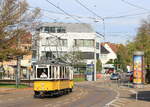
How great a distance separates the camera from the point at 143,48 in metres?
61.9

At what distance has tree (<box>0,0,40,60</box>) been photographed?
44.0 metres

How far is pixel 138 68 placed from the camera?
161ft

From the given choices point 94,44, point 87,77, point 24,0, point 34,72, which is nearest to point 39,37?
point 24,0

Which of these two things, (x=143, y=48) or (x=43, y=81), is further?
(x=143, y=48)

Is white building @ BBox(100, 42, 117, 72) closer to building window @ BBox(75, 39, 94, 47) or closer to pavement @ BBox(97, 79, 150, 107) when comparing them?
building window @ BBox(75, 39, 94, 47)

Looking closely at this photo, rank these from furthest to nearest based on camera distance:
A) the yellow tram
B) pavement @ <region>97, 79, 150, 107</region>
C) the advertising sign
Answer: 1. the advertising sign
2. the yellow tram
3. pavement @ <region>97, 79, 150, 107</region>

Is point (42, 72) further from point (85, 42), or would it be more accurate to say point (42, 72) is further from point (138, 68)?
point (85, 42)

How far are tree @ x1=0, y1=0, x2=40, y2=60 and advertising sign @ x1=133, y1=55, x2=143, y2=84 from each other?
12.5 meters

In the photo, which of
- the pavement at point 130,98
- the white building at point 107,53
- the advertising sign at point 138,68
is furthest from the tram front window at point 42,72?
the white building at point 107,53

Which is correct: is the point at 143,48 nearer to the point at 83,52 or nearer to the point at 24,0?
the point at 24,0

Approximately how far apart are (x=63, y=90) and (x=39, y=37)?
15929mm

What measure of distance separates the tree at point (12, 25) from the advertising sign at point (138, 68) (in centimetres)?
1250

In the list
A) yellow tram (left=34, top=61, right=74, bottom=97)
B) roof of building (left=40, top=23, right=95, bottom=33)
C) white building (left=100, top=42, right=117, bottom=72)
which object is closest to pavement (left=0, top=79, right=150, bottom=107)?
yellow tram (left=34, top=61, right=74, bottom=97)

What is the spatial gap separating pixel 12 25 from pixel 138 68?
15.3 m
